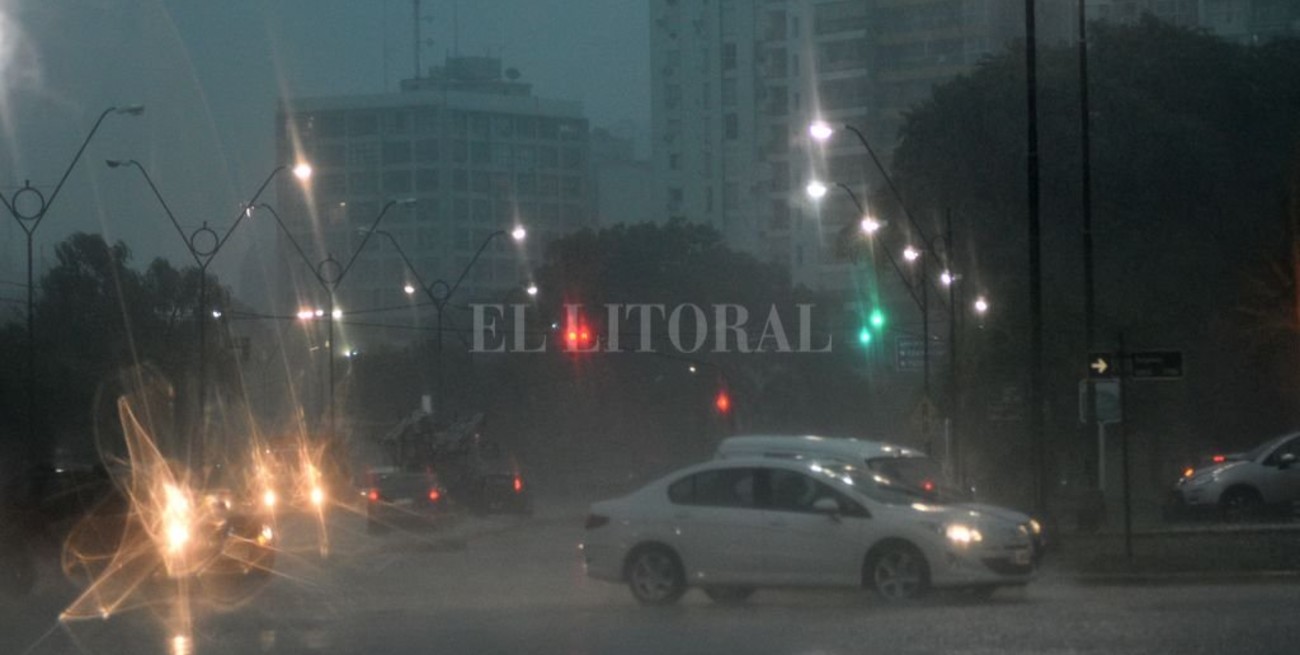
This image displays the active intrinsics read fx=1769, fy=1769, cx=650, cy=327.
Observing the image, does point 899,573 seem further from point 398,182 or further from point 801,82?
point 398,182

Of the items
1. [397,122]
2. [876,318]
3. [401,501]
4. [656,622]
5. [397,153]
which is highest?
[397,122]

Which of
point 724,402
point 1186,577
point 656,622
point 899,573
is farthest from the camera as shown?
point 724,402

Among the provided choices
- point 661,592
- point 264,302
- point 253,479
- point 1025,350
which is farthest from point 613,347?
point 264,302

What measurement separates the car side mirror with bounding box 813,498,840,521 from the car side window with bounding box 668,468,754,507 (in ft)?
2.47

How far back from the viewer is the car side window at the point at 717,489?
18.0m

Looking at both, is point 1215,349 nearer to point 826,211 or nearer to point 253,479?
point 253,479

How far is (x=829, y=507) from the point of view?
17453mm

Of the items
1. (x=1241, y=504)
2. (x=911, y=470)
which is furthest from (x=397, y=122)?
(x=911, y=470)

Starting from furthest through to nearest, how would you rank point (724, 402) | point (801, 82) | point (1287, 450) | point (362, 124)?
1. point (362, 124)
2. point (801, 82)
3. point (724, 402)
4. point (1287, 450)

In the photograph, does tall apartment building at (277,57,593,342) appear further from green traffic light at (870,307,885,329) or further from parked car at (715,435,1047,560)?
parked car at (715,435,1047,560)

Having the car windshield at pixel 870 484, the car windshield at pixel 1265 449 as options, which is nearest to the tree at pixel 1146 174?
the car windshield at pixel 1265 449

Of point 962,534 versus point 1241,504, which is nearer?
point 962,534

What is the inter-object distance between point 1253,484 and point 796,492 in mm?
16526

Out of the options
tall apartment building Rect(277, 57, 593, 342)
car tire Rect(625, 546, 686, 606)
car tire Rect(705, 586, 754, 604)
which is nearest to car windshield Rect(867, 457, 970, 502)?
car tire Rect(705, 586, 754, 604)
